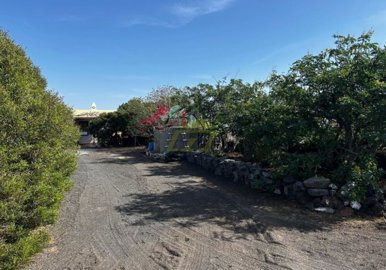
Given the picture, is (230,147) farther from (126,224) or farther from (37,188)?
(37,188)

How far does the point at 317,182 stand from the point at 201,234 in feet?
9.40

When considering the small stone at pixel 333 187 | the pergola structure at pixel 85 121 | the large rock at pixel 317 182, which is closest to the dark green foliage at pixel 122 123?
the pergola structure at pixel 85 121

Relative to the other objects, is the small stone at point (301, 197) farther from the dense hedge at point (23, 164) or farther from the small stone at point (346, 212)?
the dense hedge at point (23, 164)

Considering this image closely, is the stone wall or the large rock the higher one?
the large rock

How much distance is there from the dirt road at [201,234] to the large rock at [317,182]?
0.57 meters

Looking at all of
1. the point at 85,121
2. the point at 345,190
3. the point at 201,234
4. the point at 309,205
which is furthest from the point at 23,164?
the point at 85,121

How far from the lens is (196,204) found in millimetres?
7309

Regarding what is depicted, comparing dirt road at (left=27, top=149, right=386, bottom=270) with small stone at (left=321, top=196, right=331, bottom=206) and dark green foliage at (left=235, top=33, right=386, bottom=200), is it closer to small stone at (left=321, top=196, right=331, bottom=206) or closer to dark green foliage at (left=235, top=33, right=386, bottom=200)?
small stone at (left=321, top=196, right=331, bottom=206)

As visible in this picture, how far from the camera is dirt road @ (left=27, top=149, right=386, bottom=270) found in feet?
14.1

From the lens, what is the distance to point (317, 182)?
683 centimetres

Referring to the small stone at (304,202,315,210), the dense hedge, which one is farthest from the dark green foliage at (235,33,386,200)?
the dense hedge

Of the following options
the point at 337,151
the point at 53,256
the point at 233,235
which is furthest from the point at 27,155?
the point at 337,151

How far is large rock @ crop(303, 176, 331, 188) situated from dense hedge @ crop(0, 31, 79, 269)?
4688mm

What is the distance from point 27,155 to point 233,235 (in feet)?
10.5
